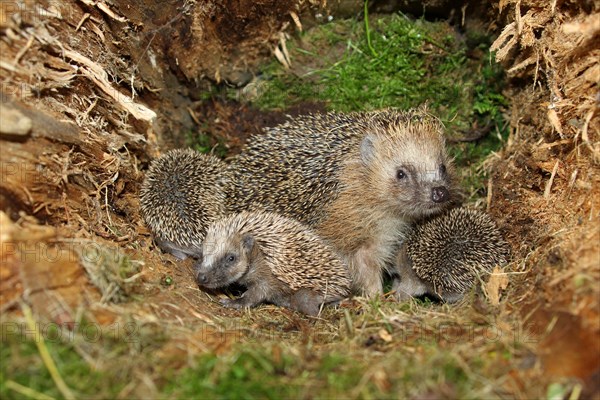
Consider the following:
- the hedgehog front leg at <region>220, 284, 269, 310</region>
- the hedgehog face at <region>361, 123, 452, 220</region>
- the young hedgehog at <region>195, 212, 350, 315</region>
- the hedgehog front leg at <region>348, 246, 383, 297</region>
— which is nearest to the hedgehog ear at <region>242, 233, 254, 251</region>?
the young hedgehog at <region>195, 212, 350, 315</region>

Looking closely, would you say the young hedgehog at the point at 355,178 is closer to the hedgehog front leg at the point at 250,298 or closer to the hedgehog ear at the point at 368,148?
the hedgehog ear at the point at 368,148

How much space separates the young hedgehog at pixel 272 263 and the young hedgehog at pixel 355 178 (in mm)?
379

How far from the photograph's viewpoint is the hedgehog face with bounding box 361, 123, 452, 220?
19.7 feet

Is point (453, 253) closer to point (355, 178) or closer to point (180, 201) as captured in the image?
point (355, 178)

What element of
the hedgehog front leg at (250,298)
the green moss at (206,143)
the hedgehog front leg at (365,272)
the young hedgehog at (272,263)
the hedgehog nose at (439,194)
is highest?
the hedgehog nose at (439,194)

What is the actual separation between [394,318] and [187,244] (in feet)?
7.80

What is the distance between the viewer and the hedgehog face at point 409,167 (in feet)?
19.7

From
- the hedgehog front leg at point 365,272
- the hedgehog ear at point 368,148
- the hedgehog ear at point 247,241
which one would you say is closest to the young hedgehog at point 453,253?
the hedgehog front leg at point 365,272

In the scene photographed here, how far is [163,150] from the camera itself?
7012mm

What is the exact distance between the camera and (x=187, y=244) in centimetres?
595

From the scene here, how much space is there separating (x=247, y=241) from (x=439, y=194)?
2.05m

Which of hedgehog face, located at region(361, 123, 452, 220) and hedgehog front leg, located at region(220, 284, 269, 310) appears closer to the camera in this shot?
hedgehog front leg, located at region(220, 284, 269, 310)

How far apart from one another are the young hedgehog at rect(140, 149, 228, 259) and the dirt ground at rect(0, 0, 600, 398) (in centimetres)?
22

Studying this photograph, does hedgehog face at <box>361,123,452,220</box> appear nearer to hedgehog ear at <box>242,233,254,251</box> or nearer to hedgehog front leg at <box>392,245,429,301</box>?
hedgehog front leg at <box>392,245,429,301</box>
